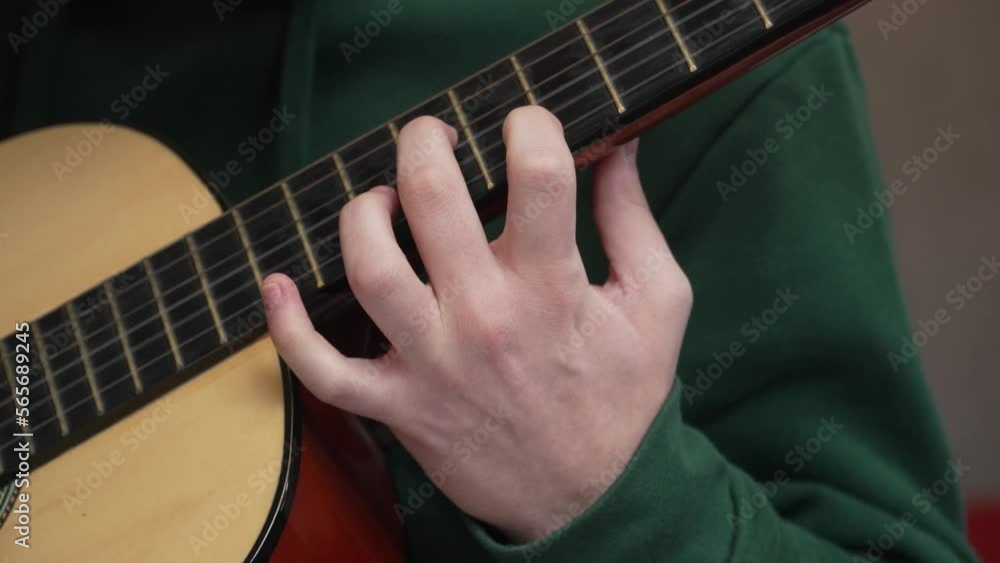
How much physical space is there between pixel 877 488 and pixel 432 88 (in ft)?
1.25

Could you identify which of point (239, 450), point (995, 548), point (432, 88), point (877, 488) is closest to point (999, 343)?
point (995, 548)

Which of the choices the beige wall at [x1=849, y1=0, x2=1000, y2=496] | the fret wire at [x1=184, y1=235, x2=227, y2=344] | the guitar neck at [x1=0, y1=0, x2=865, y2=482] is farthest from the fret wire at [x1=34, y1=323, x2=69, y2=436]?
the beige wall at [x1=849, y1=0, x2=1000, y2=496]


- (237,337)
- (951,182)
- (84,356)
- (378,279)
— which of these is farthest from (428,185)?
(951,182)

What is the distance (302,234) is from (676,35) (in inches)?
9.0

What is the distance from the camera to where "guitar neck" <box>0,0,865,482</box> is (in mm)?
391

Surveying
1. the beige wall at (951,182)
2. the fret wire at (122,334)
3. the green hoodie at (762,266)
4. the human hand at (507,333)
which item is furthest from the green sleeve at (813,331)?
the beige wall at (951,182)

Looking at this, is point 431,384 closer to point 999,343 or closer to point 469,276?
point 469,276

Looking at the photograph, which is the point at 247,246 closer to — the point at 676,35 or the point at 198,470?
the point at 198,470

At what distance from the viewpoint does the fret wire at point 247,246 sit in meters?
0.45

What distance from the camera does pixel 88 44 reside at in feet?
1.97

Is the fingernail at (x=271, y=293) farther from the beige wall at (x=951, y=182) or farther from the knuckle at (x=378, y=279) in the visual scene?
the beige wall at (x=951, y=182)

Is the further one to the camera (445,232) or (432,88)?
(432,88)

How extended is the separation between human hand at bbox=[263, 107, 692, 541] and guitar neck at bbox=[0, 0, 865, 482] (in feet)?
0.10

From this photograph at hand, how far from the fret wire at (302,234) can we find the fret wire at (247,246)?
32 mm
